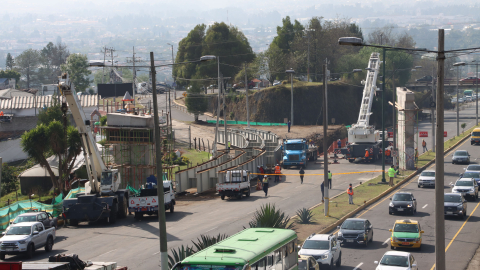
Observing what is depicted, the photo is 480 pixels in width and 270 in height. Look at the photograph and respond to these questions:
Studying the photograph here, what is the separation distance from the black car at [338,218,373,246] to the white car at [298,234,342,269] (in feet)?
9.89

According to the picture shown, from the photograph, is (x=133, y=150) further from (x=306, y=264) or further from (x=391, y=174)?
(x=306, y=264)

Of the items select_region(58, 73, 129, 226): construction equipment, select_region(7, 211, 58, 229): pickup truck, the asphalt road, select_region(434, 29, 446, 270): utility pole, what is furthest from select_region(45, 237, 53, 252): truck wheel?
select_region(434, 29, 446, 270): utility pole

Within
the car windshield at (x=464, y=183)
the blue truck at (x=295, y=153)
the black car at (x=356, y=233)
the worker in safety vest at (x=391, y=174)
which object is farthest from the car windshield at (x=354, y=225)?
the blue truck at (x=295, y=153)

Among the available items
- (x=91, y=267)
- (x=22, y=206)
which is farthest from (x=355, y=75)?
(x=91, y=267)

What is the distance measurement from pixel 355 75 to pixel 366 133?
151ft

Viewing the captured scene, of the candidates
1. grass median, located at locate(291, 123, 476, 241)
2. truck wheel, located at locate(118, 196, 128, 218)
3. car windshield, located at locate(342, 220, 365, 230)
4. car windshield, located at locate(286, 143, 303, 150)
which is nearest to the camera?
car windshield, located at locate(342, 220, 365, 230)

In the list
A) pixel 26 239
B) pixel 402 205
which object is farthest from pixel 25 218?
pixel 402 205

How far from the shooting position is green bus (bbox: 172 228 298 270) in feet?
39.7

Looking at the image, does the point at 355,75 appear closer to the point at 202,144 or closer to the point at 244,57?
the point at 244,57

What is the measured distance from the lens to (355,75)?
99188 mm

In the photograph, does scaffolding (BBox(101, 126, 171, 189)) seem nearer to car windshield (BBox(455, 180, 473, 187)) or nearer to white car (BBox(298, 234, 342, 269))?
white car (BBox(298, 234, 342, 269))

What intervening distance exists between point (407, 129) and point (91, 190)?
30659 millimetres

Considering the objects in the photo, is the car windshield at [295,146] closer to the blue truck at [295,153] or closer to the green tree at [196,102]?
the blue truck at [295,153]

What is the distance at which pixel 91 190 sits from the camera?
104 ft
